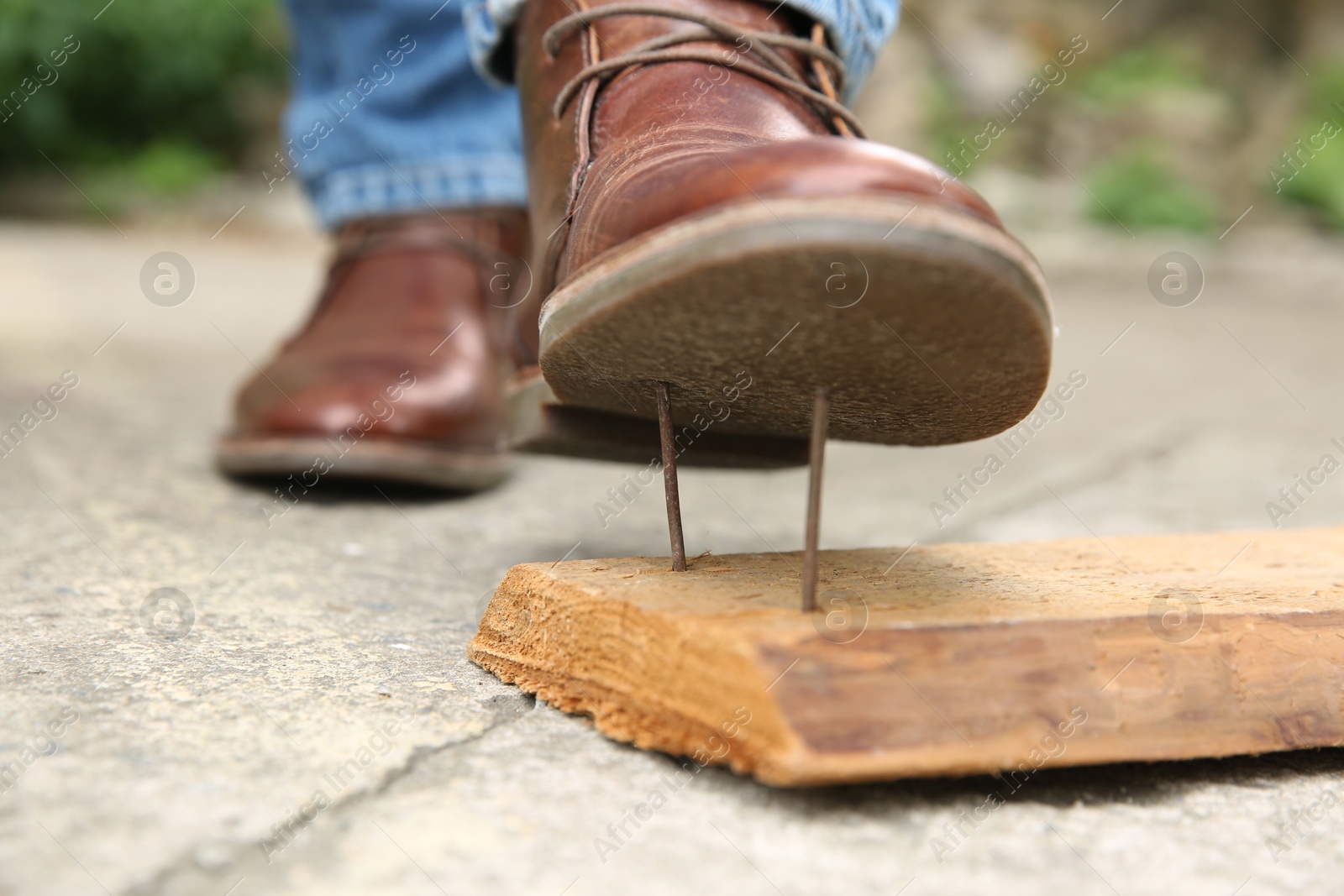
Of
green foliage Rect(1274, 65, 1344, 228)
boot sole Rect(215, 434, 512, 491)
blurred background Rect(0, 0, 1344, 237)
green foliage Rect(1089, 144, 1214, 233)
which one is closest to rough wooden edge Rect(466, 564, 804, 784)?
boot sole Rect(215, 434, 512, 491)

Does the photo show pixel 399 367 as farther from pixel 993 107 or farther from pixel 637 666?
pixel 993 107

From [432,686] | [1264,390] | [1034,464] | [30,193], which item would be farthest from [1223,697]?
[30,193]

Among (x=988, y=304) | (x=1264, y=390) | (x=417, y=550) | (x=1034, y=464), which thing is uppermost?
(x=988, y=304)

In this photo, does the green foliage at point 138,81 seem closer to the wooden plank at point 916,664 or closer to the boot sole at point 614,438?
the boot sole at point 614,438

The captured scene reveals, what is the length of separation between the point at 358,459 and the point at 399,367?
0.13 meters

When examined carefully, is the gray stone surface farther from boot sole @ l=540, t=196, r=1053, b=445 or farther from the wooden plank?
boot sole @ l=540, t=196, r=1053, b=445

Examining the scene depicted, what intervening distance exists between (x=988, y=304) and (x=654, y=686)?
0.28m

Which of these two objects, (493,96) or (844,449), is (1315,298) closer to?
(844,449)

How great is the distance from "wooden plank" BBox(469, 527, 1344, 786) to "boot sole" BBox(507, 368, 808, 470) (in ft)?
0.52

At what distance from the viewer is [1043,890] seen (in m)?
0.52

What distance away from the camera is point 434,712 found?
683mm

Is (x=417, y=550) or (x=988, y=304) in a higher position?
(x=988, y=304)

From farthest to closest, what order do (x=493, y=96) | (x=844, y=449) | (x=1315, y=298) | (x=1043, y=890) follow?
1. (x=1315, y=298)
2. (x=844, y=449)
3. (x=493, y=96)
4. (x=1043, y=890)

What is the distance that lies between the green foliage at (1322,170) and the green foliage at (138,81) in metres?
6.05
